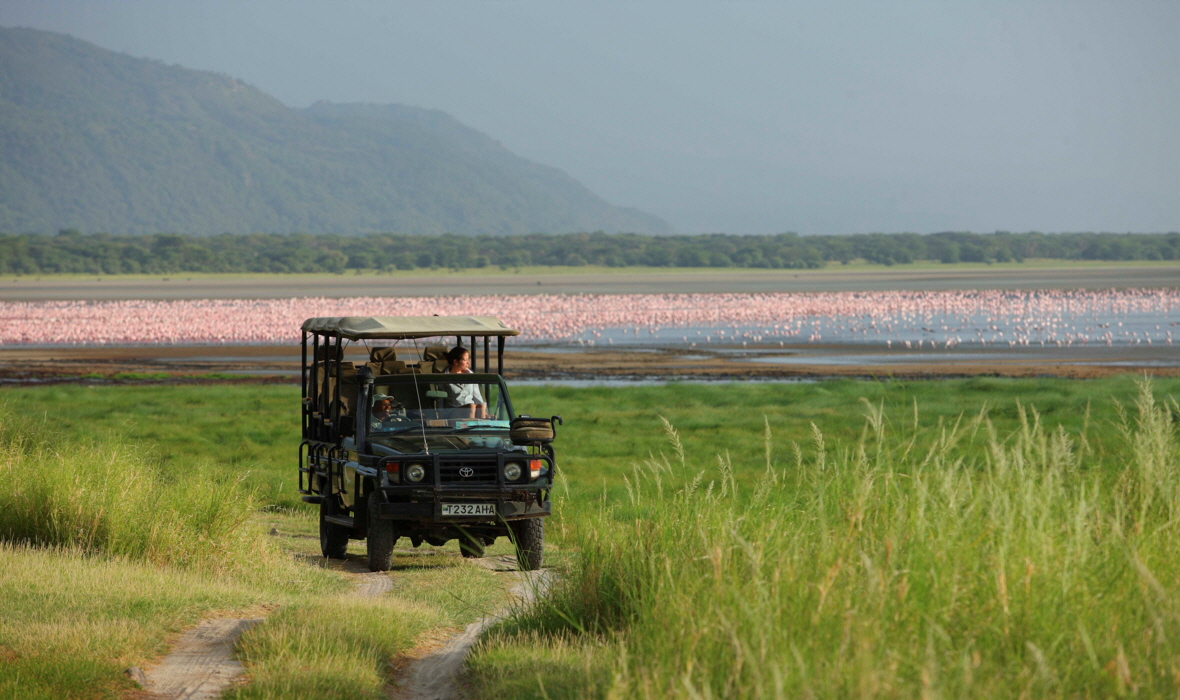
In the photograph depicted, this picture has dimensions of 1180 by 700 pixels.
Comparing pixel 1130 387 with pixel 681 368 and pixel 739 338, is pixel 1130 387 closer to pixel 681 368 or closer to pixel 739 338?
pixel 681 368

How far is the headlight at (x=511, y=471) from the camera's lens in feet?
41.3

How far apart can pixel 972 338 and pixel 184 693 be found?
5004 centimetres

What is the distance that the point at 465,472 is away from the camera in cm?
1256

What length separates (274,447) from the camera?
25969 mm

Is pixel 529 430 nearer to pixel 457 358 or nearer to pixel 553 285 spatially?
pixel 457 358

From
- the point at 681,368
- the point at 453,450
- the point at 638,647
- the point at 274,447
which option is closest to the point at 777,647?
the point at 638,647

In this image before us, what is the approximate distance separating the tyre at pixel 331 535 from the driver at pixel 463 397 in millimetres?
1812

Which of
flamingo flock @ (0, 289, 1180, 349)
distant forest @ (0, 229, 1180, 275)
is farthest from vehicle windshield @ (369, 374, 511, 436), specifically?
distant forest @ (0, 229, 1180, 275)

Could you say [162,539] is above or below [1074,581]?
below

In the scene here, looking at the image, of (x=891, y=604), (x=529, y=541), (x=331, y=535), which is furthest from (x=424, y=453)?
(x=891, y=604)

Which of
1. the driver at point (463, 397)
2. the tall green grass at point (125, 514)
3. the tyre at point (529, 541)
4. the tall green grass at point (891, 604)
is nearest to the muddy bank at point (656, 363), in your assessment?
the driver at point (463, 397)

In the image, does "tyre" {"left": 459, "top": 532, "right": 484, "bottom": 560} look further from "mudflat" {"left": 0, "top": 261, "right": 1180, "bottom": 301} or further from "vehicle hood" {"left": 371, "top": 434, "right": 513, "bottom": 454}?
"mudflat" {"left": 0, "top": 261, "right": 1180, "bottom": 301}

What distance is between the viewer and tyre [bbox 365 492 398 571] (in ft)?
41.7

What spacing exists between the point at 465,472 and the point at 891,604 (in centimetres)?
697
